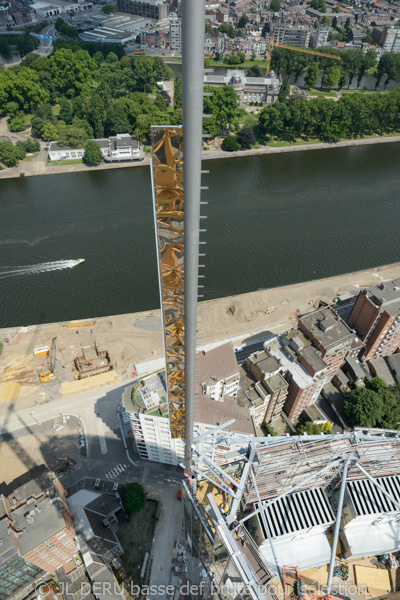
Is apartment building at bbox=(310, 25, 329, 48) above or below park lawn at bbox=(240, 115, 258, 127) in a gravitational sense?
above

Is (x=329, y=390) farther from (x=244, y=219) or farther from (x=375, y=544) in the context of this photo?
(x=244, y=219)

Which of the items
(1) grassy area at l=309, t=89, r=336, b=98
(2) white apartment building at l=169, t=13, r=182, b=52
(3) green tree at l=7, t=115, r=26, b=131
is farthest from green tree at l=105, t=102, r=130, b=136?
(2) white apartment building at l=169, t=13, r=182, b=52

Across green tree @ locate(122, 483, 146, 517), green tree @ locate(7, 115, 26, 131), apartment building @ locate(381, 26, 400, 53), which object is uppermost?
apartment building @ locate(381, 26, 400, 53)

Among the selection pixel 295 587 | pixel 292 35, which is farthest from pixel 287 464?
pixel 292 35

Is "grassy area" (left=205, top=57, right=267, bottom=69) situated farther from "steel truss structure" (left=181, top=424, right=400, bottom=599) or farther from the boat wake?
"steel truss structure" (left=181, top=424, right=400, bottom=599)

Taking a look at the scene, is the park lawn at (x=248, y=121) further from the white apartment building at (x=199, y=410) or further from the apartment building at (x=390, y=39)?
the apartment building at (x=390, y=39)

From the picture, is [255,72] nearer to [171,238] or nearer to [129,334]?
[129,334]

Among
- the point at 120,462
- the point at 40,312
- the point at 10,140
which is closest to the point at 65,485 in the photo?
the point at 120,462

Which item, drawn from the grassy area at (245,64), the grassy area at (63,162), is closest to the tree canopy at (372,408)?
the grassy area at (63,162)
